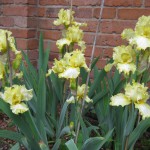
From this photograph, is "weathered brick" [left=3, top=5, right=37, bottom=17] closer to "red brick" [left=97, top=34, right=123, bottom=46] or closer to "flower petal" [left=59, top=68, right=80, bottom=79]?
"red brick" [left=97, top=34, right=123, bottom=46]

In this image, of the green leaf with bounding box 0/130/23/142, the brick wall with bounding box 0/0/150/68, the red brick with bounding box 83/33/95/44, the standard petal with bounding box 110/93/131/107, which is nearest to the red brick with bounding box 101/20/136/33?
the brick wall with bounding box 0/0/150/68

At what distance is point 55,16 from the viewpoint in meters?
2.70

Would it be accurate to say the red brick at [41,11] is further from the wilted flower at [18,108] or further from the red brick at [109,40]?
the wilted flower at [18,108]

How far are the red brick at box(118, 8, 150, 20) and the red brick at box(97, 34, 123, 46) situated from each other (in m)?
0.17

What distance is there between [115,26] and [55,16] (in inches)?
24.3

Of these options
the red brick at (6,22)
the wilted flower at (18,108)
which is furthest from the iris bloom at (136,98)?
the red brick at (6,22)

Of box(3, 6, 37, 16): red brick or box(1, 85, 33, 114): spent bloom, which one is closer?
box(1, 85, 33, 114): spent bloom

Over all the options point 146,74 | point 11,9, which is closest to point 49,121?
point 146,74

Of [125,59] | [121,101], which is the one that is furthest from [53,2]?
[121,101]

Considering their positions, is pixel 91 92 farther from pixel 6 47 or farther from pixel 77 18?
pixel 77 18

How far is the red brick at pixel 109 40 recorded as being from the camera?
2412 mm

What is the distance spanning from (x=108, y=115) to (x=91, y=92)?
0.23 metres

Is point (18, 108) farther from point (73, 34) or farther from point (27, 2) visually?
point (27, 2)

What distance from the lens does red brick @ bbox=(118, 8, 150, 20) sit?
226 cm
